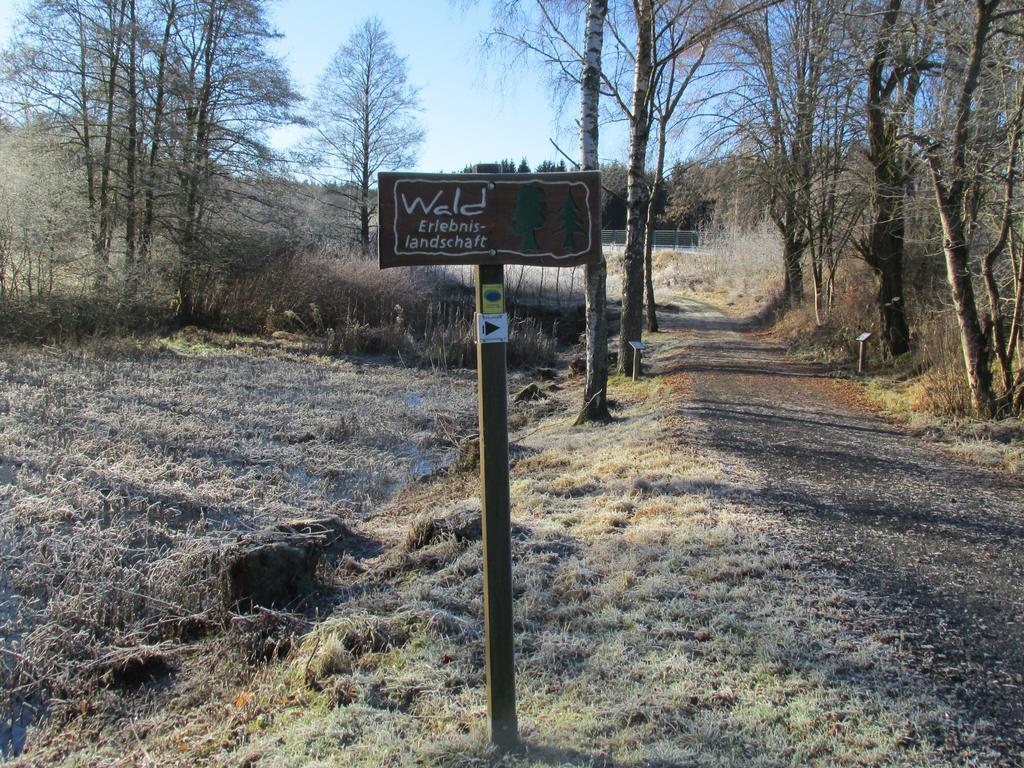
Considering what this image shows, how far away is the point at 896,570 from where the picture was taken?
4.46 meters

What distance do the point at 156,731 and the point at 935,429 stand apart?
26.4 ft

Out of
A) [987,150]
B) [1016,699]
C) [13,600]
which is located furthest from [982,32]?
[13,600]

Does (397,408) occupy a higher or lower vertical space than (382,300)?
lower

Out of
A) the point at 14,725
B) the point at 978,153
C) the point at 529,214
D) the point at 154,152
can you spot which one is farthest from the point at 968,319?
the point at 154,152

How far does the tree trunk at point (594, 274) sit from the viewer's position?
866 centimetres

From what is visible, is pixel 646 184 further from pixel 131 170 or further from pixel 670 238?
pixel 670 238

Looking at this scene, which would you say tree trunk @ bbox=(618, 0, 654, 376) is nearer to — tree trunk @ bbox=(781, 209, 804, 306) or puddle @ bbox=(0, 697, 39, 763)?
puddle @ bbox=(0, 697, 39, 763)

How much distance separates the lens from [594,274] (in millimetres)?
9484

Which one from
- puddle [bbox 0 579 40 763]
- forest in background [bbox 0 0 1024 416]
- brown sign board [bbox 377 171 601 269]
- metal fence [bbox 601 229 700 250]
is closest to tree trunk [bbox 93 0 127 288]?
forest in background [bbox 0 0 1024 416]

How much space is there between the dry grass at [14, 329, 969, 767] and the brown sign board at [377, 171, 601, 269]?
1960 millimetres

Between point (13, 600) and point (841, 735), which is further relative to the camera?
point (13, 600)

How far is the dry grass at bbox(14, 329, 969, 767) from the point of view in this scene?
2930 millimetres

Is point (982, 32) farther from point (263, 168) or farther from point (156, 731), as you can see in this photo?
point (263, 168)

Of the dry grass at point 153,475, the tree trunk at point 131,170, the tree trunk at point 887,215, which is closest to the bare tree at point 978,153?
the tree trunk at point 887,215
